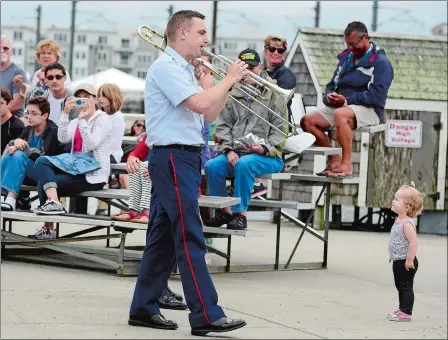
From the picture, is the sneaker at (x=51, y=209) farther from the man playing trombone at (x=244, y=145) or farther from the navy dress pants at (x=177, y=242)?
the navy dress pants at (x=177, y=242)

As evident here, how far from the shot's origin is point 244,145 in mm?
10992

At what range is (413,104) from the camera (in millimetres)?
19859

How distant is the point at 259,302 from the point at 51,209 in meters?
2.40

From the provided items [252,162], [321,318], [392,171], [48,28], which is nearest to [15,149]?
[252,162]

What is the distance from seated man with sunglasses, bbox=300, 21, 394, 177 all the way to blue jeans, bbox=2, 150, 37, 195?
3090 millimetres

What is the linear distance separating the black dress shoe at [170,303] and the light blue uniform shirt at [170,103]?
1.57m

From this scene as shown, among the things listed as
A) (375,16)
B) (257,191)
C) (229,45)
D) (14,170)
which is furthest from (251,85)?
(229,45)

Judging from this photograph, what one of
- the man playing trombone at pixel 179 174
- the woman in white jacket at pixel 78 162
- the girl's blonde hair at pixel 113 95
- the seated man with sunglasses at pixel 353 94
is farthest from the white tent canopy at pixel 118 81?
the man playing trombone at pixel 179 174

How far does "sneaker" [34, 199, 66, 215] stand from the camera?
10727 mm

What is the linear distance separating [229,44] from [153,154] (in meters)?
174

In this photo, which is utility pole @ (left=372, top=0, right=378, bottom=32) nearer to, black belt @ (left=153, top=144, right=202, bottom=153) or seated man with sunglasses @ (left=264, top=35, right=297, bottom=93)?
seated man with sunglasses @ (left=264, top=35, right=297, bottom=93)

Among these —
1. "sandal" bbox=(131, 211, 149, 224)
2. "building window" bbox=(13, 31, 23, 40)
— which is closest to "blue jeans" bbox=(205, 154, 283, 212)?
"sandal" bbox=(131, 211, 149, 224)

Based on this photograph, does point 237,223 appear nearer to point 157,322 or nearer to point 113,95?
point 113,95

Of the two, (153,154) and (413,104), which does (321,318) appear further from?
(413,104)
